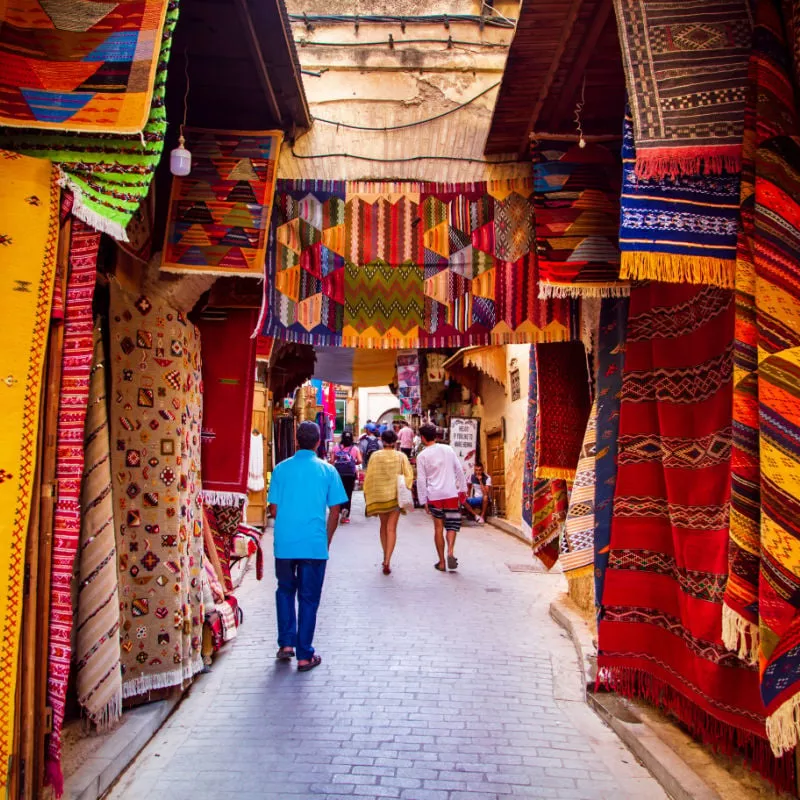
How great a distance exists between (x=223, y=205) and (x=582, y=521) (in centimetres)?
286

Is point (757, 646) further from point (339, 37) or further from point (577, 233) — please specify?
point (339, 37)

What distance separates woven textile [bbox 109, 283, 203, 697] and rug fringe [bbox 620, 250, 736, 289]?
110 inches

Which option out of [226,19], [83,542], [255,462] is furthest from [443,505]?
[226,19]

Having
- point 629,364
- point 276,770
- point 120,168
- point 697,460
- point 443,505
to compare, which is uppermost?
point 120,168

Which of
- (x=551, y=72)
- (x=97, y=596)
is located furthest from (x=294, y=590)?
(x=551, y=72)

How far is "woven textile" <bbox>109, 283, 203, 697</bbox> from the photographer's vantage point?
4023 mm

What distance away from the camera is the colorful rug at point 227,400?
506 centimetres

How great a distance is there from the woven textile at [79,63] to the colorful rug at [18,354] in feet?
0.80

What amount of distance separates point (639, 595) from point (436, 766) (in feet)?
4.42

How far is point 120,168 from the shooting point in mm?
2773

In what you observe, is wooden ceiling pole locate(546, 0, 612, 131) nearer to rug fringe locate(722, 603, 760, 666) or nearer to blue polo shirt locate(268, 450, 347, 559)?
rug fringe locate(722, 603, 760, 666)

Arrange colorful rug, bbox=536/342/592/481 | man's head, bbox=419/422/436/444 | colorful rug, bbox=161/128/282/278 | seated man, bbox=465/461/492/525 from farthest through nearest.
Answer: seated man, bbox=465/461/492/525 → man's head, bbox=419/422/436/444 → colorful rug, bbox=536/342/592/481 → colorful rug, bbox=161/128/282/278

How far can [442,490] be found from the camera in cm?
845

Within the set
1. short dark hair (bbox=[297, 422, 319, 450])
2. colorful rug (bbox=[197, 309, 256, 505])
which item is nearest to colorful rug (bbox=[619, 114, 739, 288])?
colorful rug (bbox=[197, 309, 256, 505])
